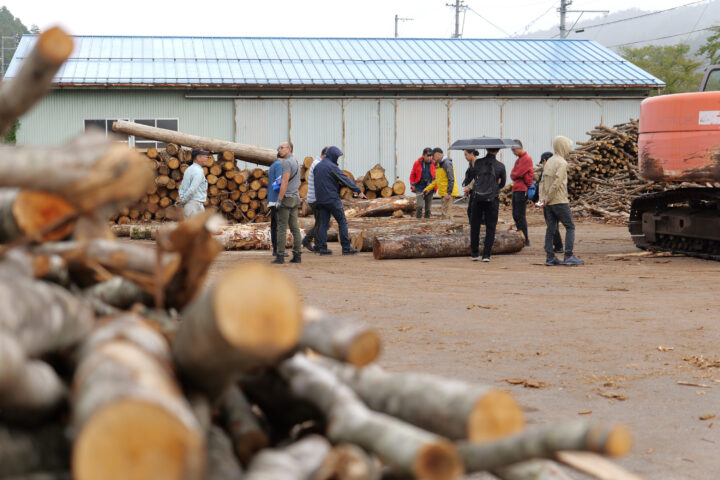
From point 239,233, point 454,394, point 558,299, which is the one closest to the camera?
point 454,394

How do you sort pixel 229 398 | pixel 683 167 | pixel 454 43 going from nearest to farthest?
1. pixel 229 398
2. pixel 683 167
3. pixel 454 43

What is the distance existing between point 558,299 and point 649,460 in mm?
5177

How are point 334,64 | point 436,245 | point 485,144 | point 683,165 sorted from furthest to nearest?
1. point 334,64
2. point 436,245
3. point 485,144
4. point 683,165

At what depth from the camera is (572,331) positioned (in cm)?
789

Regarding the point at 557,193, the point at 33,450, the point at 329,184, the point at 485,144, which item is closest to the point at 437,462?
the point at 33,450

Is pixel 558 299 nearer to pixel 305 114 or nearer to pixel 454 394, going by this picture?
pixel 454 394

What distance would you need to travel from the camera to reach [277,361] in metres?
2.36

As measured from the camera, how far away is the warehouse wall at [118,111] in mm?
25281

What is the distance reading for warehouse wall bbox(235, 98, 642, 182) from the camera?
26484mm

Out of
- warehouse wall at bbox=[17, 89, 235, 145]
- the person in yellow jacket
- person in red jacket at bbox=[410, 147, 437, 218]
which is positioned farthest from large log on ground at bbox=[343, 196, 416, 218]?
warehouse wall at bbox=[17, 89, 235, 145]

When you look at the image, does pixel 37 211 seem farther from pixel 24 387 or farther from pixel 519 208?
pixel 519 208

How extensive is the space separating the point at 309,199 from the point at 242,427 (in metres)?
12.8

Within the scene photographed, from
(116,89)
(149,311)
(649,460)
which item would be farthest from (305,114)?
(149,311)

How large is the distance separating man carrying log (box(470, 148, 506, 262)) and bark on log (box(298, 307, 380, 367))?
11473 millimetres
